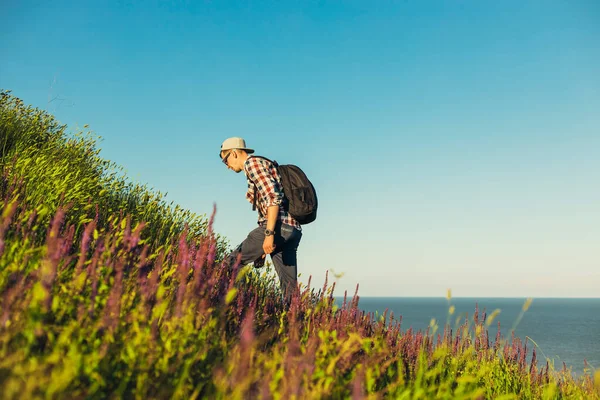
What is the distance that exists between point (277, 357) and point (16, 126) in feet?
22.5

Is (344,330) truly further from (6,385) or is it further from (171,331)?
(6,385)

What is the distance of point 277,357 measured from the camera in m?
2.61

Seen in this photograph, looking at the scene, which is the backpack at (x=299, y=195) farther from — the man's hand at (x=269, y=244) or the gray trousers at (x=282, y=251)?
→ the man's hand at (x=269, y=244)

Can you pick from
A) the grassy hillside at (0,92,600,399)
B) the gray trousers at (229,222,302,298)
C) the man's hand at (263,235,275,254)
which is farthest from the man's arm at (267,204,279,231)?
the grassy hillside at (0,92,600,399)

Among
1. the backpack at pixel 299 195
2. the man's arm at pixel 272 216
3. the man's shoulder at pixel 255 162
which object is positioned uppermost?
the man's shoulder at pixel 255 162

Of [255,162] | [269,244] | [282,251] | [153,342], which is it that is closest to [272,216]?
[269,244]

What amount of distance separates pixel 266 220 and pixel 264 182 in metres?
0.52

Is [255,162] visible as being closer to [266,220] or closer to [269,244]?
[266,220]

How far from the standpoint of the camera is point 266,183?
4867 millimetres

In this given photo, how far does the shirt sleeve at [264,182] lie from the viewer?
484cm

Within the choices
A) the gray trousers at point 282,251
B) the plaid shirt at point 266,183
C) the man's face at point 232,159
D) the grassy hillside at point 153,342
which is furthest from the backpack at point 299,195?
the grassy hillside at point 153,342

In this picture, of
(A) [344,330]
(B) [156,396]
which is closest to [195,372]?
(B) [156,396]

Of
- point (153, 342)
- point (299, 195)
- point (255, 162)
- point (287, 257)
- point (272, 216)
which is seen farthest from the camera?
point (287, 257)

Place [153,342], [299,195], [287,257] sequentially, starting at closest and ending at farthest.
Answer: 1. [153,342]
2. [299,195]
3. [287,257]
